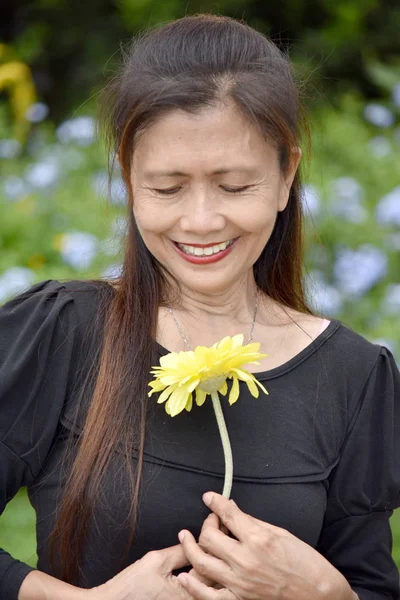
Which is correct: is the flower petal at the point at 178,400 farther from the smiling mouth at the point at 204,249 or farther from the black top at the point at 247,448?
the smiling mouth at the point at 204,249

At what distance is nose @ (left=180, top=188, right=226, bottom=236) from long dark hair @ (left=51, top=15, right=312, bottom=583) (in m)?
0.17

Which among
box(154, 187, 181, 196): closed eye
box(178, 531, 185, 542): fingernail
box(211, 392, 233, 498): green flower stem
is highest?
box(154, 187, 181, 196): closed eye

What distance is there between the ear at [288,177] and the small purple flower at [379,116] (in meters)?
4.33

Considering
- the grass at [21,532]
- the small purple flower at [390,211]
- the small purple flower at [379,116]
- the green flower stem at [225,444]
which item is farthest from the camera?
the small purple flower at [379,116]

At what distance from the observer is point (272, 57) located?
223 cm

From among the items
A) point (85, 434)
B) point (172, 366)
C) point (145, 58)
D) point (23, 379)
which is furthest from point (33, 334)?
point (145, 58)

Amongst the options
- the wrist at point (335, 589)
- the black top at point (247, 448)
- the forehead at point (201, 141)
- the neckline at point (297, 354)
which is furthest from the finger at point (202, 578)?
the forehead at point (201, 141)

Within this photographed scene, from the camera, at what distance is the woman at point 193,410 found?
206 centimetres

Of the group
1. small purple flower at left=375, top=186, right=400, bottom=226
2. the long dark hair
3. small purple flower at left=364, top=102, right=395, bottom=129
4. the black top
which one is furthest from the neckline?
small purple flower at left=364, top=102, right=395, bottom=129

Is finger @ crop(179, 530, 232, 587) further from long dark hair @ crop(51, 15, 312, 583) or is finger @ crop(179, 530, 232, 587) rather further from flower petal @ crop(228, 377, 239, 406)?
flower petal @ crop(228, 377, 239, 406)

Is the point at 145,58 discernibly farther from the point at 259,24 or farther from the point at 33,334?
the point at 259,24

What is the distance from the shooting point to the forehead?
2039 mm

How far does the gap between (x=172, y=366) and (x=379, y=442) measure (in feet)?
2.12

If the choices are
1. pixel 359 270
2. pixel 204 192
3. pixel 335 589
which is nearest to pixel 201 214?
pixel 204 192
